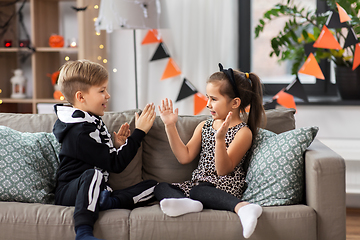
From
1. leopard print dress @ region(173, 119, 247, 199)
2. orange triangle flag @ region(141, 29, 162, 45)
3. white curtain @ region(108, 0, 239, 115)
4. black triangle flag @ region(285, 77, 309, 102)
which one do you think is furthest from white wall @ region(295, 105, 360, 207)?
orange triangle flag @ region(141, 29, 162, 45)

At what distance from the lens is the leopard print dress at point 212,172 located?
164 centimetres

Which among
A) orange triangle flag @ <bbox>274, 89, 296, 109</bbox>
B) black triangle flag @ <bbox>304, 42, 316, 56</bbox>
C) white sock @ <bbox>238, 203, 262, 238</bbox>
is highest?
black triangle flag @ <bbox>304, 42, 316, 56</bbox>

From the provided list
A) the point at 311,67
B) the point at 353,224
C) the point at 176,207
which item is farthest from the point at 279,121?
the point at 353,224

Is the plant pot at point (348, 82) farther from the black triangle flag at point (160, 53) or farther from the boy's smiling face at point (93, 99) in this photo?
the boy's smiling face at point (93, 99)

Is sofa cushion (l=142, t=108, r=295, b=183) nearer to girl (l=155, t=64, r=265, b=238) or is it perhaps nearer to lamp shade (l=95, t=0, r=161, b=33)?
girl (l=155, t=64, r=265, b=238)

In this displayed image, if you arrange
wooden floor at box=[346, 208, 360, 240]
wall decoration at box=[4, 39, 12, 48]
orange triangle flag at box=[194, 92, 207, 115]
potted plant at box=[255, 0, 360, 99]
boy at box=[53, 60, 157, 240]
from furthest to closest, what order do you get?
wall decoration at box=[4, 39, 12, 48]
orange triangle flag at box=[194, 92, 207, 115]
potted plant at box=[255, 0, 360, 99]
wooden floor at box=[346, 208, 360, 240]
boy at box=[53, 60, 157, 240]

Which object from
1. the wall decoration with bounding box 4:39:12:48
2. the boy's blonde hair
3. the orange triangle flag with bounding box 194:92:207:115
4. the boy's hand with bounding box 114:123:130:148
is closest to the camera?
the boy's blonde hair

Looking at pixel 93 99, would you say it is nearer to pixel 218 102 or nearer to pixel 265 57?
pixel 218 102

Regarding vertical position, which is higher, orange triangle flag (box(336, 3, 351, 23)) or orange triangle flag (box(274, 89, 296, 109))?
orange triangle flag (box(336, 3, 351, 23))

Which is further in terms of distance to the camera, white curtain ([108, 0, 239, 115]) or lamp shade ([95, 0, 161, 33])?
white curtain ([108, 0, 239, 115])

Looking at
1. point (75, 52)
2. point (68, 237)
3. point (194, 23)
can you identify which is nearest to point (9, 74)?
point (75, 52)

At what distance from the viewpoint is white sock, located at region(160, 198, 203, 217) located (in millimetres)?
1436

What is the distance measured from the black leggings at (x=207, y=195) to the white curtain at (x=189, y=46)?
136 cm

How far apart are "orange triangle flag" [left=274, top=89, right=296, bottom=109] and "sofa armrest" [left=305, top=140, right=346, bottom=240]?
3.98 ft
